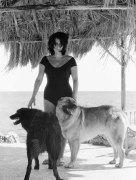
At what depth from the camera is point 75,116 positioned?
460 cm

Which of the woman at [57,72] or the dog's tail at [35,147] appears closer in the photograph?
the dog's tail at [35,147]

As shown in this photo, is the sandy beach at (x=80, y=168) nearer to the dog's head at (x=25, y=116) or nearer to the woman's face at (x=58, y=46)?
the dog's head at (x=25, y=116)

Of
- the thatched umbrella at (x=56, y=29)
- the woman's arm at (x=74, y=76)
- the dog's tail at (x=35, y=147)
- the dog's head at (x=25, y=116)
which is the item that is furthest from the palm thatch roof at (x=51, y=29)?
the dog's tail at (x=35, y=147)

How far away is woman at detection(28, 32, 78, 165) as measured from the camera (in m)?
4.51

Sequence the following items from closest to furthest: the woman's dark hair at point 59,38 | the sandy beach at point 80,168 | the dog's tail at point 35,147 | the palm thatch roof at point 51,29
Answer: the dog's tail at point 35,147 < the sandy beach at point 80,168 < the woman's dark hair at point 59,38 < the palm thatch roof at point 51,29

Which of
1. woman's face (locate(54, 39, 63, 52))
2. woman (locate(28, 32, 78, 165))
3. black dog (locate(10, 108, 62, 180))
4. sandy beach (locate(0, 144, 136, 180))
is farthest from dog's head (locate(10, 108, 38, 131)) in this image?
woman's face (locate(54, 39, 63, 52))

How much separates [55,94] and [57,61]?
40cm

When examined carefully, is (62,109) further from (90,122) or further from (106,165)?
(106,165)

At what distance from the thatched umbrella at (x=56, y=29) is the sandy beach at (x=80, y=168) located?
5.29ft

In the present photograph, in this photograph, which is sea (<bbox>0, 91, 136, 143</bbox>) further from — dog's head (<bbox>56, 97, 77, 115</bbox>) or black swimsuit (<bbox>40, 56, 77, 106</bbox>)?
dog's head (<bbox>56, 97, 77, 115</bbox>)

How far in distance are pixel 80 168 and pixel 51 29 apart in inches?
127

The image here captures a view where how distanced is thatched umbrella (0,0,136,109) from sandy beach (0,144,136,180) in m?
1.61

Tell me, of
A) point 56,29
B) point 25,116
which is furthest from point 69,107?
point 56,29

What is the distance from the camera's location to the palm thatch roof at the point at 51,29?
637 cm
